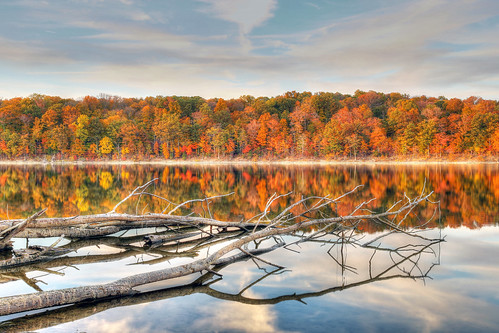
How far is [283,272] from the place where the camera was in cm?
684

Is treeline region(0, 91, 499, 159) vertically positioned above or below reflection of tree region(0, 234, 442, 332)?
above

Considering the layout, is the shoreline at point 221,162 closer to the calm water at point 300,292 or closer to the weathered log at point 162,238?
the weathered log at point 162,238

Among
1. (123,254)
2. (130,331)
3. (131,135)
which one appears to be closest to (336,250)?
(123,254)

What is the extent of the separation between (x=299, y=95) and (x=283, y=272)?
395 feet

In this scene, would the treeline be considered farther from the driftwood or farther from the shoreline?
the driftwood

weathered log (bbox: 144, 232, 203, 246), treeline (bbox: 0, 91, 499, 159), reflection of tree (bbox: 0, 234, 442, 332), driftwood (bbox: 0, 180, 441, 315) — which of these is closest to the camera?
reflection of tree (bbox: 0, 234, 442, 332)

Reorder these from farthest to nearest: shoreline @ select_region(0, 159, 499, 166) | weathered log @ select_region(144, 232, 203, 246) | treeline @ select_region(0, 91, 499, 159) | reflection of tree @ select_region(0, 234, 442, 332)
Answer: treeline @ select_region(0, 91, 499, 159) < shoreline @ select_region(0, 159, 499, 166) < weathered log @ select_region(144, 232, 203, 246) < reflection of tree @ select_region(0, 234, 442, 332)

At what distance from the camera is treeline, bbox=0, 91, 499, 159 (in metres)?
78.9

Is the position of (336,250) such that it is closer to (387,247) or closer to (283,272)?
(387,247)

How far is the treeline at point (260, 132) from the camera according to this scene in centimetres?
7888

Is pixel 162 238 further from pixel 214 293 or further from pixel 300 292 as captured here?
pixel 300 292

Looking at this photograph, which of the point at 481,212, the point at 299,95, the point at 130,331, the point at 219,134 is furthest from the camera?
the point at 299,95

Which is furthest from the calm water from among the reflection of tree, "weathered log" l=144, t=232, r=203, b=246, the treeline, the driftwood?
the treeline

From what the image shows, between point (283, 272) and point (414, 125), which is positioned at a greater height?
point (414, 125)
